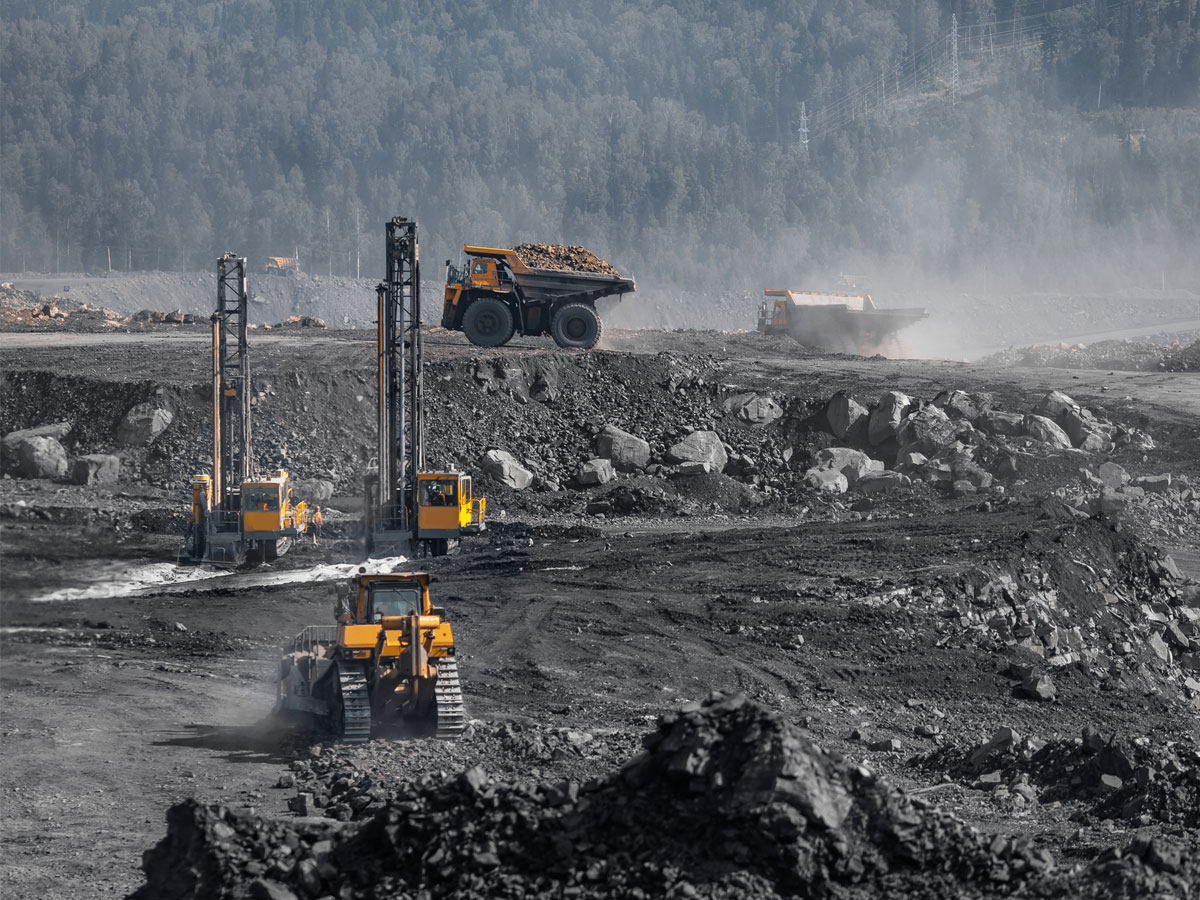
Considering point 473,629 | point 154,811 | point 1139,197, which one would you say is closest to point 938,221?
point 1139,197

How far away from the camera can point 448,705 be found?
15.1 metres

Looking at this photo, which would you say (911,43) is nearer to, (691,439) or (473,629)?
(691,439)

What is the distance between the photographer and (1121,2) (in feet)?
468

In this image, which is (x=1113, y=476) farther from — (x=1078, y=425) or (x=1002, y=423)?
(x=1002, y=423)

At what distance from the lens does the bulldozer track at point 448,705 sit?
1512 centimetres

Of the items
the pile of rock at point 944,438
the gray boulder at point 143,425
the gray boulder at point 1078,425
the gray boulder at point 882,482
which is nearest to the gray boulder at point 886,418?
the pile of rock at point 944,438

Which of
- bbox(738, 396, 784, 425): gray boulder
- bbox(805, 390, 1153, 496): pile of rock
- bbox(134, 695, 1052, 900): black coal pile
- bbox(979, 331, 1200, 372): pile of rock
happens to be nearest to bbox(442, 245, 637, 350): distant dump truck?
bbox(738, 396, 784, 425): gray boulder

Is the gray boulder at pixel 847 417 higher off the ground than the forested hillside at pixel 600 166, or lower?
lower

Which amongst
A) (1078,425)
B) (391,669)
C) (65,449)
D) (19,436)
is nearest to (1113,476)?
(1078,425)

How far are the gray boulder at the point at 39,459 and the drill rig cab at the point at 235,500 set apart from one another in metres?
5.41

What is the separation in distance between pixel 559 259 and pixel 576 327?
5.79ft

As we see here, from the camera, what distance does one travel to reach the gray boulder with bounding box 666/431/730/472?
31.9m

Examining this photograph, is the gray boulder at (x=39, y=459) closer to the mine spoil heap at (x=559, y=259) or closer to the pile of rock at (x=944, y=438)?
the mine spoil heap at (x=559, y=259)

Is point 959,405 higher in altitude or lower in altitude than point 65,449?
higher
